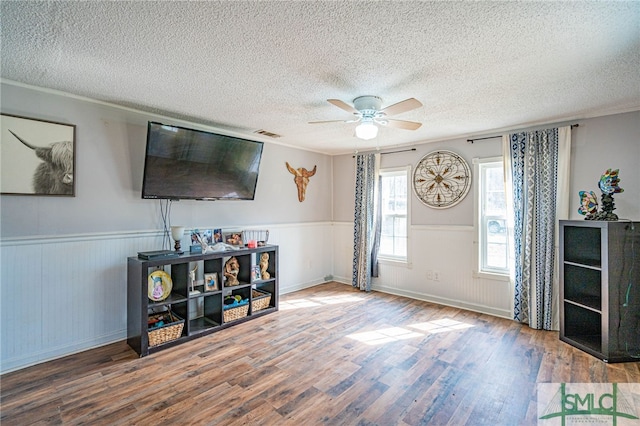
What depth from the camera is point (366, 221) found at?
4.90 meters

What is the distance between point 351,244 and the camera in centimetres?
535

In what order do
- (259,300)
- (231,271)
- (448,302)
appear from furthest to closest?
(448,302) → (259,300) → (231,271)

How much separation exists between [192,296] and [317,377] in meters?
1.56

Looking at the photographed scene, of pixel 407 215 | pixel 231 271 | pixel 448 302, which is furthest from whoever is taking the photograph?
pixel 407 215

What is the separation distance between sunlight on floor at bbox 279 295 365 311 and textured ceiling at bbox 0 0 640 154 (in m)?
2.51

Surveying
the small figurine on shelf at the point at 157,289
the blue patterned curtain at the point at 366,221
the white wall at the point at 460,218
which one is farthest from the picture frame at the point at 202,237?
the white wall at the point at 460,218

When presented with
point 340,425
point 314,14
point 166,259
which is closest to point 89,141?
point 166,259

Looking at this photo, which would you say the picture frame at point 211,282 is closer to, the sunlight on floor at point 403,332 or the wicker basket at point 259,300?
the wicker basket at point 259,300

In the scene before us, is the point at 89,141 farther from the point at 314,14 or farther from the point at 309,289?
the point at 309,289

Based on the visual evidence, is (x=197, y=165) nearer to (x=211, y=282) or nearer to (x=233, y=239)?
(x=233, y=239)

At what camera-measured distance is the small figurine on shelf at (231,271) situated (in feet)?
11.7

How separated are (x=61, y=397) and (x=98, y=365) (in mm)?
433

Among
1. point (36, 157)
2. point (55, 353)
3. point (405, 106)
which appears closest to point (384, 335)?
point (405, 106)

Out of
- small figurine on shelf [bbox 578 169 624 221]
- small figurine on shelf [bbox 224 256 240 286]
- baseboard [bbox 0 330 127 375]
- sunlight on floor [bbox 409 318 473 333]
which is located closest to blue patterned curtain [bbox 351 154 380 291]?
sunlight on floor [bbox 409 318 473 333]
